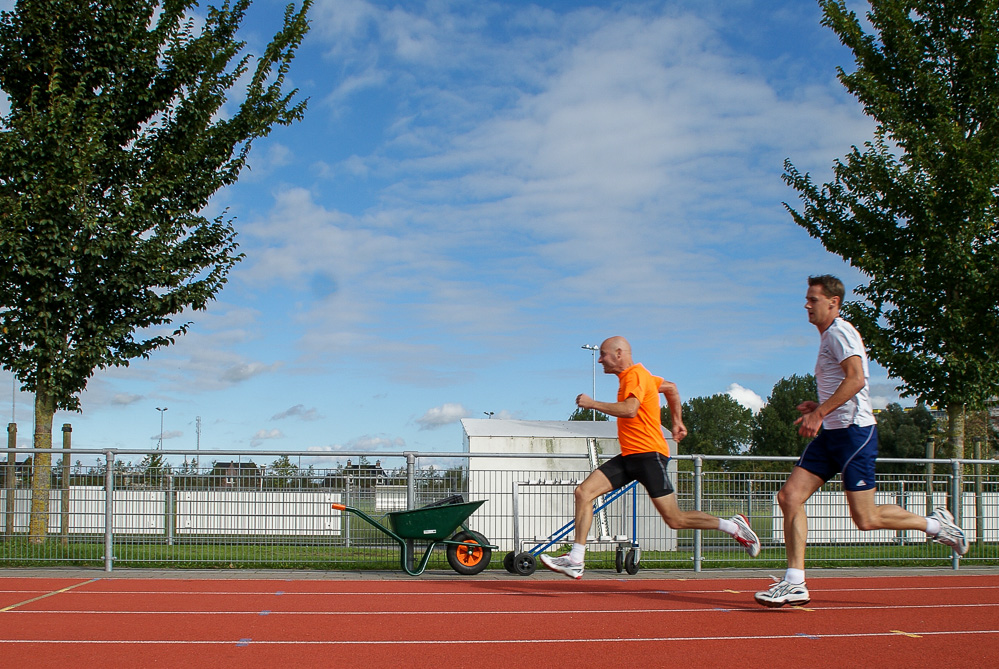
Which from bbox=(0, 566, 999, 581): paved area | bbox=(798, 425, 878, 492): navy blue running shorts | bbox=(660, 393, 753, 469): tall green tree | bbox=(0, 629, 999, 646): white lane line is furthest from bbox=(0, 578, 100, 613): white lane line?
bbox=(660, 393, 753, 469): tall green tree

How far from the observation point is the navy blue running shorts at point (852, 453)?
6258 millimetres

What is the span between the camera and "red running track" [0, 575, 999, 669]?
16.8ft

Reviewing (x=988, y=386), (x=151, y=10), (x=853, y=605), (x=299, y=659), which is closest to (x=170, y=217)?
(x=151, y=10)

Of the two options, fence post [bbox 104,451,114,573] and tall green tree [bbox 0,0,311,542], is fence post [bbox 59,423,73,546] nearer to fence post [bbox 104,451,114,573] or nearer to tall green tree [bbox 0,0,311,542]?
fence post [bbox 104,451,114,573]

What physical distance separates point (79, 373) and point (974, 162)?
1515 cm

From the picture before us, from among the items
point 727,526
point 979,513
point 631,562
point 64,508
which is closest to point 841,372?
point 727,526

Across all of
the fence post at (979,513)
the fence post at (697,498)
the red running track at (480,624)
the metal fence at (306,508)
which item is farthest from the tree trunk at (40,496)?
the fence post at (979,513)

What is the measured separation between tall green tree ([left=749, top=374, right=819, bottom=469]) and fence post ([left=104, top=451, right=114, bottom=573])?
94326 mm

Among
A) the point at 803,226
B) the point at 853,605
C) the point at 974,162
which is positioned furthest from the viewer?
the point at 803,226

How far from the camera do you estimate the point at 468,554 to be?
955 cm

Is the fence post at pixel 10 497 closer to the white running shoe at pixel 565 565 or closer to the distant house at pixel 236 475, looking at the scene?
the distant house at pixel 236 475

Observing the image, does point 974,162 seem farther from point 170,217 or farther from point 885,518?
point 170,217

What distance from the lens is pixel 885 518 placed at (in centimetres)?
631

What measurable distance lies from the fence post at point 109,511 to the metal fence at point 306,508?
1 centimetres
